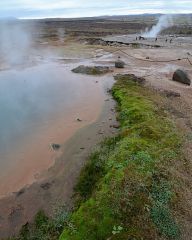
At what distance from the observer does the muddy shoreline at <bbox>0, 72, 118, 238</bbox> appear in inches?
410


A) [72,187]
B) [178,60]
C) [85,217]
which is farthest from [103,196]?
[178,60]

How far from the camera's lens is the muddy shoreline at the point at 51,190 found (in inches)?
410

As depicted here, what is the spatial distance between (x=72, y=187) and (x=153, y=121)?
18.2 feet

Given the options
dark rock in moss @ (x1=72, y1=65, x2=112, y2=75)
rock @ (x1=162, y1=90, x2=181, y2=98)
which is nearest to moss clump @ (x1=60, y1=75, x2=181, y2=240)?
rock @ (x1=162, y1=90, x2=181, y2=98)

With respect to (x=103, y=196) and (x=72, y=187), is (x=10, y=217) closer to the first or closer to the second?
(x=72, y=187)

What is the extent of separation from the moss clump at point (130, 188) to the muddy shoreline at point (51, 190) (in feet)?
1.82

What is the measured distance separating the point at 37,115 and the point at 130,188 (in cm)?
1001

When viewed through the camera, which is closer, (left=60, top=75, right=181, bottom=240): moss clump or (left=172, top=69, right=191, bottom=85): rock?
(left=60, top=75, right=181, bottom=240): moss clump

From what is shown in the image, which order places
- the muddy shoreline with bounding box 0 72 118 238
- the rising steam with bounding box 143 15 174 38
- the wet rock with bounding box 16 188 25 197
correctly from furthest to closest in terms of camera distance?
the rising steam with bounding box 143 15 174 38
the wet rock with bounding box 16 188 25 197
the muddy shoreline with bounding box 0 72 118 238

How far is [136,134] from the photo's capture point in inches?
550

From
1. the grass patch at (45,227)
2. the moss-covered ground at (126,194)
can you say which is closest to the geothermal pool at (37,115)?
the grass patch at (45,227)

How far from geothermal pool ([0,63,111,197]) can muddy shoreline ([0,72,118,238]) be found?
16.8 inches

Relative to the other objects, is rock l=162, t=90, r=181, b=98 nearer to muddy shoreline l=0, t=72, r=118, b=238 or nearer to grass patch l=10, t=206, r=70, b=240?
muddy shoreline l=0, t=72, r=118, b=238

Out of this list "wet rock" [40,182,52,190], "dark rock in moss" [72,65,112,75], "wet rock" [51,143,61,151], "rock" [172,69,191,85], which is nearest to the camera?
"wet rock" [40,182,52,190]
